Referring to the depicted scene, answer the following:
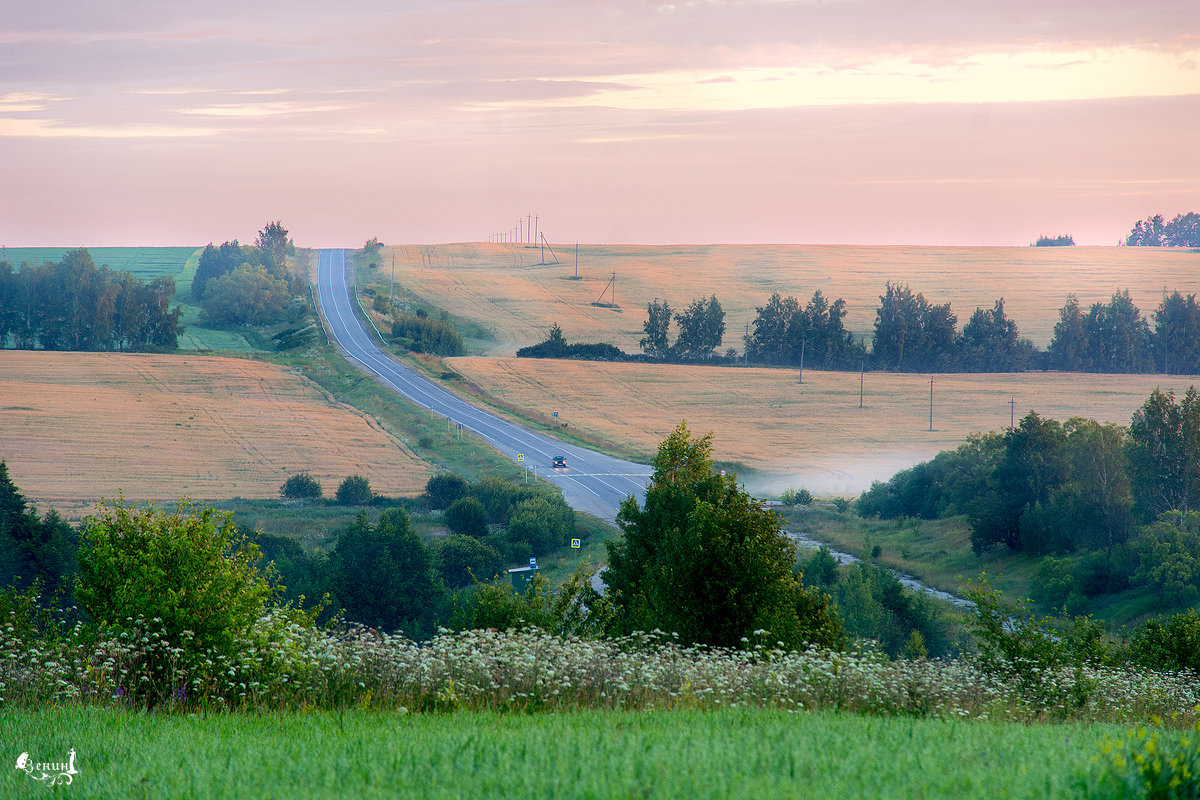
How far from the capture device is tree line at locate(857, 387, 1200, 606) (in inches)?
1464

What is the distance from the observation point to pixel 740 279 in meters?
154

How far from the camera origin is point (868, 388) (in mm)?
95250

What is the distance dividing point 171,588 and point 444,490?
43244 millimetres

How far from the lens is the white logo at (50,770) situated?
5.65m

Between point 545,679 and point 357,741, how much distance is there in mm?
2239

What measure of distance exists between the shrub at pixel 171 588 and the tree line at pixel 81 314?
3916 inches

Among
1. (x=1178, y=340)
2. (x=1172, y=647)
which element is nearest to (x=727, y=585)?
(x=1172, y=647)

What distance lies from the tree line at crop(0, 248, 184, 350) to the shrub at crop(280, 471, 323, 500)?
55190mm

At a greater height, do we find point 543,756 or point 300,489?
point 543,756

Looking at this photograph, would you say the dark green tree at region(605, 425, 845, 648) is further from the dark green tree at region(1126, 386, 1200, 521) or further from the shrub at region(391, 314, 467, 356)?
the shrub at region(391, 314, 467, 356)

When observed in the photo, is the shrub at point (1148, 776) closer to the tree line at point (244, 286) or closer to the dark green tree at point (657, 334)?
the dark green tree at point (657, 334)

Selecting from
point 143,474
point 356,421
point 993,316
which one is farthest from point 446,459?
point 993,316

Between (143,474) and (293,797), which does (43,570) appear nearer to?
(143,474)

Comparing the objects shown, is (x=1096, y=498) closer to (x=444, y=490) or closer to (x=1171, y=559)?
(x=1171, y=559)
